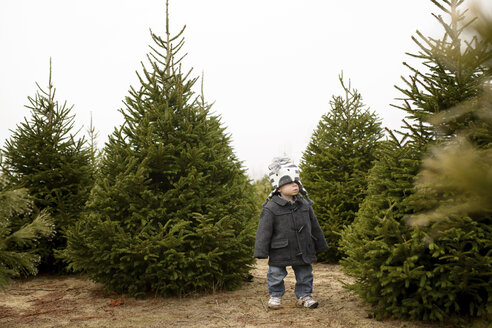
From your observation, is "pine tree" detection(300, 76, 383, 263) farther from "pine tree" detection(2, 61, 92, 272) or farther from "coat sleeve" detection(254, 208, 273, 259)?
"pine tree" detection(2, 61, 92, 272)

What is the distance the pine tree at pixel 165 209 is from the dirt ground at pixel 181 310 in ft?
0.88

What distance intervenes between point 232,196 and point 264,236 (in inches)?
46.5

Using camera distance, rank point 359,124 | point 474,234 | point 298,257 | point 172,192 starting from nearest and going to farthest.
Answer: point 474,234 < point 298,257 < point 172,192 < point 359,124

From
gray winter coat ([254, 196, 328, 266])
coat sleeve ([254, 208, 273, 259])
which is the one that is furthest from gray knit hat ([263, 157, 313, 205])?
coat sleeve ([254, 208, 273, 259])

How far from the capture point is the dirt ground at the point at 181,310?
414cm

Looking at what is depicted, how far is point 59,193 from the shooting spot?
7184 millimetres

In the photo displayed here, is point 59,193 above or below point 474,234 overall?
above

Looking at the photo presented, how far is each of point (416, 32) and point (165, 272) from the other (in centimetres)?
404

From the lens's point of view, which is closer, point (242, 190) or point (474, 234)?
point (474, 234)

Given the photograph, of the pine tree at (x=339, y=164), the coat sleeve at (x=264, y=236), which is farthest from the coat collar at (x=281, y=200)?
the pine tree at (x=339, y=164)

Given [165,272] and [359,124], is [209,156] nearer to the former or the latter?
[165,272]

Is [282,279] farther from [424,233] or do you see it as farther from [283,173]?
[424,233]

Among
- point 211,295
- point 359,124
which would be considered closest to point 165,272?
point 211,295

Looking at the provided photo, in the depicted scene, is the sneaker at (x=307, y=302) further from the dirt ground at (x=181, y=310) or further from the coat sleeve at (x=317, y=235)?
the coat sleeve at (x=317, y=235)
